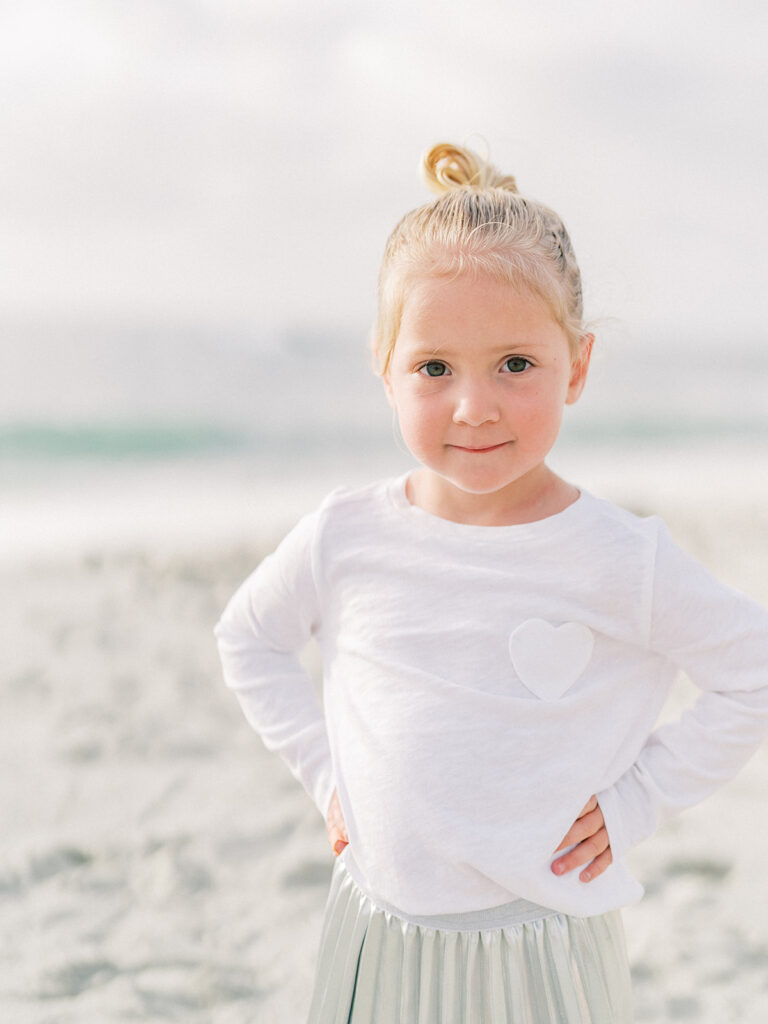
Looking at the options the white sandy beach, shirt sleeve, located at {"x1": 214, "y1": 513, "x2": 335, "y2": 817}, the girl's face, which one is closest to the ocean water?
the white sandy beach

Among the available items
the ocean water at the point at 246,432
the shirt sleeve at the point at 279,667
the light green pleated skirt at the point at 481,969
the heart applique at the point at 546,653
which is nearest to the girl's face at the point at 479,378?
the heart applique at the point at 546,653

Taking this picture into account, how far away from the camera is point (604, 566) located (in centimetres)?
115

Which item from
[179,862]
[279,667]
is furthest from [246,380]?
[279,667]

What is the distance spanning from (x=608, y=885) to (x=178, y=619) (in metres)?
3.13

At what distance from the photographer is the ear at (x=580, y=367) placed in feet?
4.00

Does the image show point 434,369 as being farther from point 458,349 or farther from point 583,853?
point 583,853

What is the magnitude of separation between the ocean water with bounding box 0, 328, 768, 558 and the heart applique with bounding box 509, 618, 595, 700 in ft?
15.4

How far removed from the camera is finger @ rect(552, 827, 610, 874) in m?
1.19

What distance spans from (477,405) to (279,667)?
1.64 feet

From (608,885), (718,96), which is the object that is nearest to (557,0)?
(718,96)

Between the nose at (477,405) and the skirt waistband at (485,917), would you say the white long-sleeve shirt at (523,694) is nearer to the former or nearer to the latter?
the skirt waistband at (485,917)

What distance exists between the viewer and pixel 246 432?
35.7 ft

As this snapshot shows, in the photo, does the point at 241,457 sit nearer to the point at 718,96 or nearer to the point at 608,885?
the point at 608,885

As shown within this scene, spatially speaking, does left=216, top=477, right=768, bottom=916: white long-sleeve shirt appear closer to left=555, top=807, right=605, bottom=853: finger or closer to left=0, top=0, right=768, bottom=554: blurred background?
left=555, top=807, right=605, bottom=853: finger
